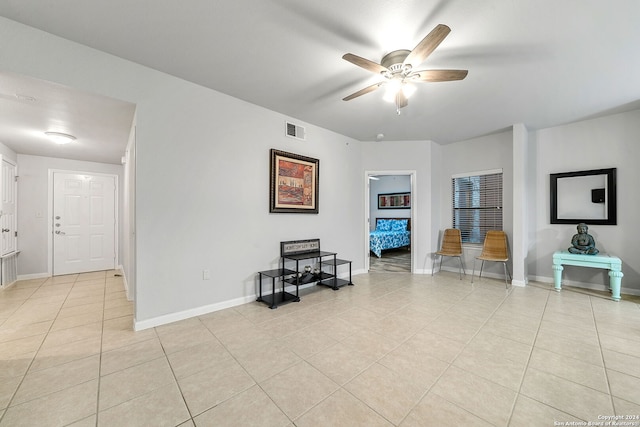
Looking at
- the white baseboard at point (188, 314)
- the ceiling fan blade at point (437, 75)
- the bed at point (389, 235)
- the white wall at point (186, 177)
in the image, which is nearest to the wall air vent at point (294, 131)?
the white wall at point (186, 177)

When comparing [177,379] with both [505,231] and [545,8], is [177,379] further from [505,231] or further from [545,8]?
[505,231]

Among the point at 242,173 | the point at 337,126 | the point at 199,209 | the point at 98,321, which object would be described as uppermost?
the point at 337,126

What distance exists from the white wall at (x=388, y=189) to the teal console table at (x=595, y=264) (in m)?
4.77

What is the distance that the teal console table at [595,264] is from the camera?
3461 mm

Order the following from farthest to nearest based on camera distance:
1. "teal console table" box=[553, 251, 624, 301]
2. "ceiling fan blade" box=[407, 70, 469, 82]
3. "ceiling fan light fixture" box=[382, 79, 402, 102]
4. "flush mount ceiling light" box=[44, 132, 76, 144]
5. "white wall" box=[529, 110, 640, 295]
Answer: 1. "white wall" box=[529, 110, 640, 295]
2. "flush mount ceiling light" box=[44, 132, 76, 144]
3. "teal console table" box=[553, 251, 624, 301]
4. "ceiling fan light fixture" box=[382, 79, 402, 102]
5. "ceiling fan blade" box=[407, 70, 469, 82]

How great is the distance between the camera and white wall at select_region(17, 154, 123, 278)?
4.75 metres

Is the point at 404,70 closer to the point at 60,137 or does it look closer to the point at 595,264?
the point at 595,264

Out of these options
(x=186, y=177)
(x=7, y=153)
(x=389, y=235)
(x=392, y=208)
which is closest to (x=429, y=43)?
(x=186, y=177)

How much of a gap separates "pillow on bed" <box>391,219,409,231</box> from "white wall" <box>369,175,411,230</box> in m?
0.26

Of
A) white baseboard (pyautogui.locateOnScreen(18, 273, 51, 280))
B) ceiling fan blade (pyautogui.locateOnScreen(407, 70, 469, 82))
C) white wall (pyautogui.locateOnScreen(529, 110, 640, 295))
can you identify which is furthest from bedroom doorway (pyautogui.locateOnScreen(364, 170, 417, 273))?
white baseboard (pyautogui.locateOnScreen(18, 273, 51, 280))

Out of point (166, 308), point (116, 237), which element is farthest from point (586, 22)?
point (116, 237)

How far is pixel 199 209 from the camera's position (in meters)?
3.02

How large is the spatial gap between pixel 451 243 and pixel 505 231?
91cm

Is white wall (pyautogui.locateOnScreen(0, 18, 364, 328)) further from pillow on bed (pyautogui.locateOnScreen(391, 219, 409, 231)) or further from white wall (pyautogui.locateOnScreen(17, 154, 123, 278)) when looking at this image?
pillow on bed (pyautogui.locateOnScreen(391, 219, 409, 231))
